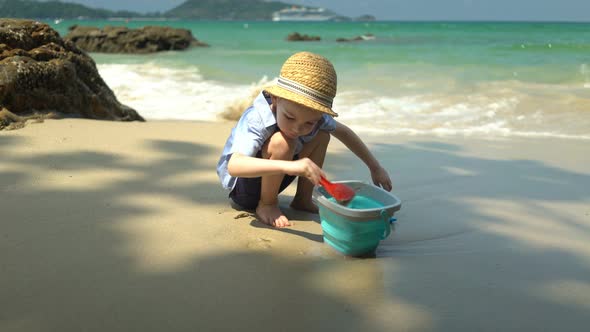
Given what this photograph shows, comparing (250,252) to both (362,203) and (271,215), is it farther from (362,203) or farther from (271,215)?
(362,203)

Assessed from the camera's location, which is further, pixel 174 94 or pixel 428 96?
pixel 174 94

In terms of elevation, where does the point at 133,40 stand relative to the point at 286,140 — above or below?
below

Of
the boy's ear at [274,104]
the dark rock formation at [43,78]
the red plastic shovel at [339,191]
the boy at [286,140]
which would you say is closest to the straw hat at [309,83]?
the boy at [286,140]

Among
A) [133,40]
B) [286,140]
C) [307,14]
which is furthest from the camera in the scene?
[307,14]

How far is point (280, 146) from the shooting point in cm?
200

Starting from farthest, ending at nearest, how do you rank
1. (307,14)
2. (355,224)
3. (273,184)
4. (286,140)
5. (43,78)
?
1. (307,14)
2. (43,78)
3. (273,184)
4. (286,140)
5. (355,224)

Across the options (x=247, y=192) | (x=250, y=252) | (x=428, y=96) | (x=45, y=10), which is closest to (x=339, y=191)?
(x=250, y=252)

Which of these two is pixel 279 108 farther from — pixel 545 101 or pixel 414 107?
pixel 545 101

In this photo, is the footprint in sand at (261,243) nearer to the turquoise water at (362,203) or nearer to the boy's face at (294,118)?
the turquoise water at (362,203)

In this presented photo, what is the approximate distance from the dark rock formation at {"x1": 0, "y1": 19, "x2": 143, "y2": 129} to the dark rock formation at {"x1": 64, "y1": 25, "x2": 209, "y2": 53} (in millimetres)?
17902

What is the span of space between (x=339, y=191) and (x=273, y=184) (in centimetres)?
39

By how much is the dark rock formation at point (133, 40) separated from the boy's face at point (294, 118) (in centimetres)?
2031

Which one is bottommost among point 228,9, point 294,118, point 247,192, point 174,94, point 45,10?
point 174,94

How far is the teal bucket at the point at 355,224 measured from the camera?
5.67 feet
